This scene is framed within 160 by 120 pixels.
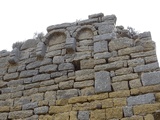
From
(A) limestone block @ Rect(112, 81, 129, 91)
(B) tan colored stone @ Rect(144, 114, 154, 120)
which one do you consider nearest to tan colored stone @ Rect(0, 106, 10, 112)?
(A) limestone block @ Rect(112, 81, 129, 91)

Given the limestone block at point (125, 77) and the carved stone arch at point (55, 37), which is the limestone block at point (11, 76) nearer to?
the carved stone arch at point (55, 37)

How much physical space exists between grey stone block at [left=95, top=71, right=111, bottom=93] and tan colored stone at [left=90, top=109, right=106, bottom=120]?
0.36m

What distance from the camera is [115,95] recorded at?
4.06 m

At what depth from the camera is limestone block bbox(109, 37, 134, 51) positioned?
4574mm

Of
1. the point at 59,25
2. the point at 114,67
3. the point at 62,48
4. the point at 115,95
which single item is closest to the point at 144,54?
the point at 114,67

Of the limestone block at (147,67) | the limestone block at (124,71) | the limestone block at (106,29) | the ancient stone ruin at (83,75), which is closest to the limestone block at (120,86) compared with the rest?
the ancient stone ruin at (83,75)

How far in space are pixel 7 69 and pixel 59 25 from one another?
4.54 ft

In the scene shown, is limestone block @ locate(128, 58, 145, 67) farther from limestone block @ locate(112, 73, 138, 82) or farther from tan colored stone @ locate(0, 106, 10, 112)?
tan colored stone @ locate(0, 106, 10, 112)

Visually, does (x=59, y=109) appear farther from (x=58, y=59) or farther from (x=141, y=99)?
(x=141, y=99)

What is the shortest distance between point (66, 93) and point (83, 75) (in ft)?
1.38

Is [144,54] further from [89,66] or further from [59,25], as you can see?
[59,25]

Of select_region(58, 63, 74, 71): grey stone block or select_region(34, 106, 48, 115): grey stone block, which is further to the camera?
select_region(58, 63, 74, 71): grey stone block

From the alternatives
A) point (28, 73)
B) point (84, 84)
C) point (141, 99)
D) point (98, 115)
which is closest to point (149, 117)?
point (141, 99)

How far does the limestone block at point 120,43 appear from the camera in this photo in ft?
15.0
